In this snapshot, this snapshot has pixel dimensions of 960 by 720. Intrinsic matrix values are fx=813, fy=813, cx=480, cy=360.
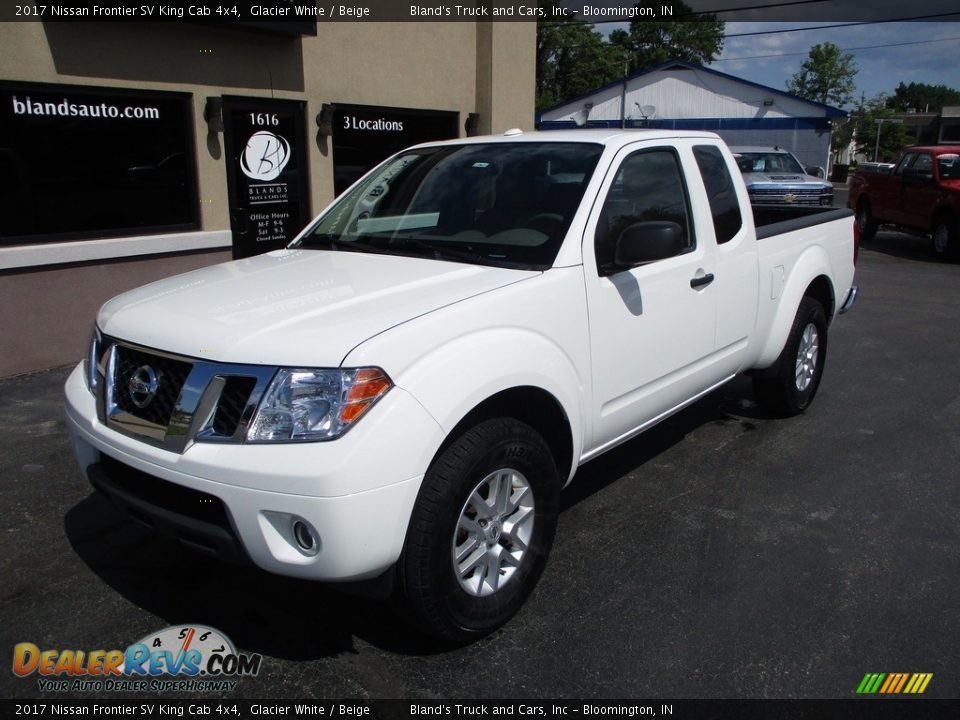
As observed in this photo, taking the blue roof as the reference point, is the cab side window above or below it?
below

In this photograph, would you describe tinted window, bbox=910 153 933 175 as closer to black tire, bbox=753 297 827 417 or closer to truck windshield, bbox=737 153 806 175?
truck windshield, bbox=737 153 806 175

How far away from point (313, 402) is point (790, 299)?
11.9ft

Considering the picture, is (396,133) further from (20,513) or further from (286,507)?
(286,507)

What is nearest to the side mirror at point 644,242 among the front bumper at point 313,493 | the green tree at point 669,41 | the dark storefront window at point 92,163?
the front bumper at point 313,493

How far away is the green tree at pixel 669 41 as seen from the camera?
233 ft

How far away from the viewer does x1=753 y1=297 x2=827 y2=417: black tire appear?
529cm

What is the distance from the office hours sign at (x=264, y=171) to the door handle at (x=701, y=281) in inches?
215

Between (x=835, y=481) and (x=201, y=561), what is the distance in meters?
3.44

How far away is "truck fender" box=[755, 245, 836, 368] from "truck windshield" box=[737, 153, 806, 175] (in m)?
12.8

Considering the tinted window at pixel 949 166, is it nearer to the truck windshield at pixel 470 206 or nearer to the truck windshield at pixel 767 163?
the truck windshield at pixel 767 163

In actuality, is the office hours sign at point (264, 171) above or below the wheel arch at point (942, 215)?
above

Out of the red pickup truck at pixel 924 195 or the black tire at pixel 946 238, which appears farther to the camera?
the red pickup truck at pixel 924 195
